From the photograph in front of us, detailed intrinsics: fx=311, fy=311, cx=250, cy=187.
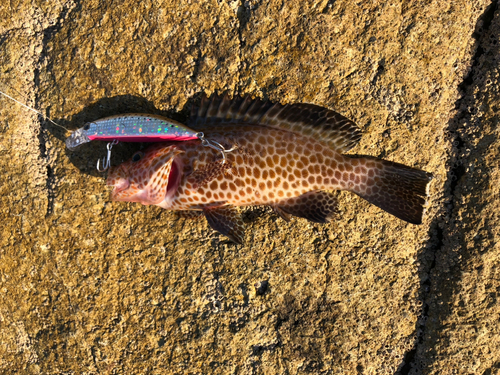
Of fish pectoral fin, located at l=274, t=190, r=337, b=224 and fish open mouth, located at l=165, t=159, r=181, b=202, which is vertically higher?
fish pectoral fin, located at l=274, t=190, r=337, b=224

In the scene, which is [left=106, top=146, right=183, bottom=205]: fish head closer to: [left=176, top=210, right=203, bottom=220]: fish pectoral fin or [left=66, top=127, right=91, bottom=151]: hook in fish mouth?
[left=176, top=210, right=203, bottom=220]: fish pectoral fin

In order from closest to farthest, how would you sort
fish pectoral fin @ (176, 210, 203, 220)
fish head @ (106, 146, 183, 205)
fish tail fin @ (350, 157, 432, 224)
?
fish tail fin @ (350, 157, 432, 224) < fish head @ (106, 146, 183, 205) < fish pectoral fin @ (176, 210, 203, 220)

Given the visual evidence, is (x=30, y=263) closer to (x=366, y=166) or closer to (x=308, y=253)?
(x=308, y=253)

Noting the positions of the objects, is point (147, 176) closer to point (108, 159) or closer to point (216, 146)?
point (108, 159)

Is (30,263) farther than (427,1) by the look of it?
Yes

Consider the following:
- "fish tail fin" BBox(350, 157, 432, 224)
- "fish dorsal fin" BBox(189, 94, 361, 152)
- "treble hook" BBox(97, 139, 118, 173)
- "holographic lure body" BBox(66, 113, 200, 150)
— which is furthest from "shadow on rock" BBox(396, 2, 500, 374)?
"treble hook" BBox(97, 139, 118, 173)

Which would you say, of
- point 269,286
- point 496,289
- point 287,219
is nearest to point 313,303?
point 269,286

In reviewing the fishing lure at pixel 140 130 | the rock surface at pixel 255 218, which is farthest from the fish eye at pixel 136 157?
the rock surface at pixel 255 218
